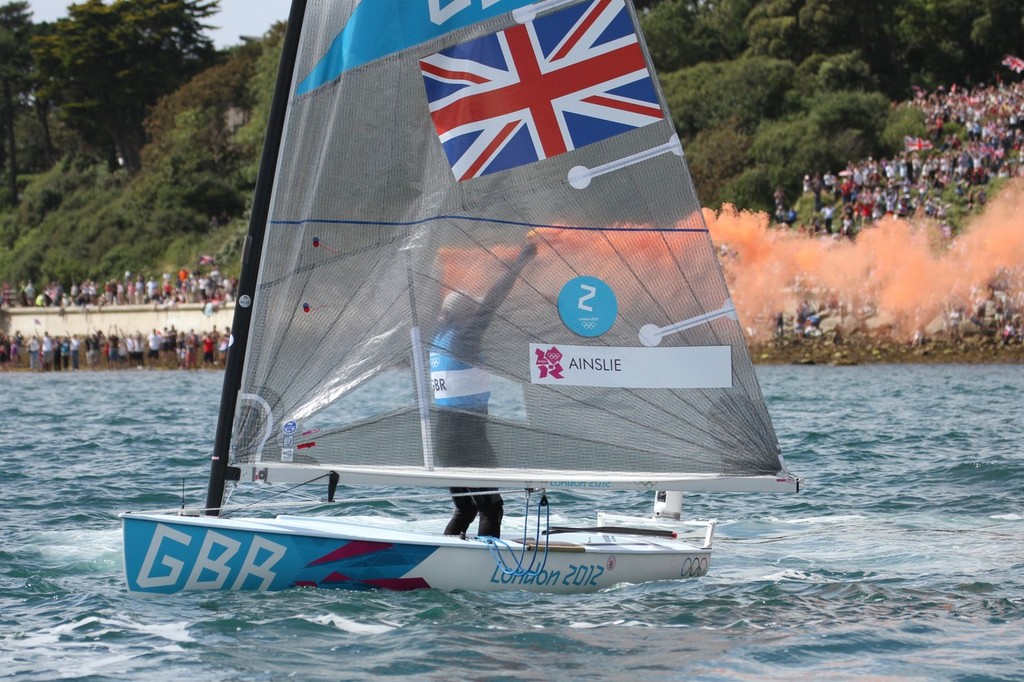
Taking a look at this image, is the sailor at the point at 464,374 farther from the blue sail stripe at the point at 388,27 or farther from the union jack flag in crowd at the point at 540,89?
the blue sail stripe at the point at 388,27

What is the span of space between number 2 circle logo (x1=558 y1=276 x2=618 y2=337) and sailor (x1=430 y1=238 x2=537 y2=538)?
408 mm

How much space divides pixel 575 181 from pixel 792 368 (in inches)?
1438

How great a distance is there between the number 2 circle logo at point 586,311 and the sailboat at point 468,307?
0.02m

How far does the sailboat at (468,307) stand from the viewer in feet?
32.9

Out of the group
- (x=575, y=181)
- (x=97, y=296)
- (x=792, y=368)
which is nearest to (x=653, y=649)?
(x=575, y=181)

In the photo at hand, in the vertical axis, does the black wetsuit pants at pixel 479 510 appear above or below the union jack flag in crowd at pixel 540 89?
below

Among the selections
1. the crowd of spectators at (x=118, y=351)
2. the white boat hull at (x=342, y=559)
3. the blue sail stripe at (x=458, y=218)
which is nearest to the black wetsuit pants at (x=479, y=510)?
the white boat hull at (x=342, y=559)

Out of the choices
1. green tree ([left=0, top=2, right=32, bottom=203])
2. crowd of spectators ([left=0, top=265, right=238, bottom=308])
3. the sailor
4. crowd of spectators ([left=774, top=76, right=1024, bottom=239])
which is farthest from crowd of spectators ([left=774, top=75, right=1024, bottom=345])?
green tree ([left=0, top=2, right=32, bottom=203])

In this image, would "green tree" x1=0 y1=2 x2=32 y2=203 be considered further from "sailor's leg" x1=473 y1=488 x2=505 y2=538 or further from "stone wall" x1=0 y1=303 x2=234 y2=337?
"sailor's leg" x1=473 y1=488 x2=505 y2=538

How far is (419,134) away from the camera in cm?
1034

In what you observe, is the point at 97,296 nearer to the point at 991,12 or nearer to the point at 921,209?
the point at 921,209

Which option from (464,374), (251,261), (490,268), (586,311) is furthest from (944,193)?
(251,261)

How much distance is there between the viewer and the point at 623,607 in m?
10.2

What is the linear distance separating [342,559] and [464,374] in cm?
162
